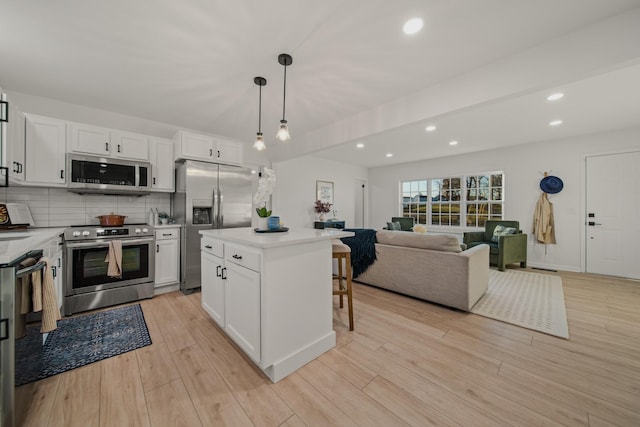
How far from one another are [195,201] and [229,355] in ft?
7.31

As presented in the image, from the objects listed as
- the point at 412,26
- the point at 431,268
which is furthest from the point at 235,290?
the point at 412,26

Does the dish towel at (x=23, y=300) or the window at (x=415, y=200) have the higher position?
the window at (x=415, y=200)

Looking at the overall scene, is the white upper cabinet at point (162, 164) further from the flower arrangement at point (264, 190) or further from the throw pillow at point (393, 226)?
the throw pillow at point (393, 226)

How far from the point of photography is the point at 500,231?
15.6ft

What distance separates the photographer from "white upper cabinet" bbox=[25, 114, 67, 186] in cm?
259

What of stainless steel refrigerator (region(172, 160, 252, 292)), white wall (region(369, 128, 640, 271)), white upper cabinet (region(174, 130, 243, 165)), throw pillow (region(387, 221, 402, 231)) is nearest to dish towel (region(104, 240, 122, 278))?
stainless steel refrigerator (region(172, 160, 252, 292))

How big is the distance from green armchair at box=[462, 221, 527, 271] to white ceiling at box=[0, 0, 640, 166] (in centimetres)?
211

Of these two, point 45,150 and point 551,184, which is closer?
point 45,150

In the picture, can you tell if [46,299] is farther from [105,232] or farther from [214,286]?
[105,232]

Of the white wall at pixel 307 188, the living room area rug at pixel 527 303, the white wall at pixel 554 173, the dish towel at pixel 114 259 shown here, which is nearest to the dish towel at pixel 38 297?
the dish towel at pixel 114 259

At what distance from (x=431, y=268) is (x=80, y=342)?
3576mm

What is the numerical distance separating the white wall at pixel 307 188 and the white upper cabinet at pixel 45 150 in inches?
125

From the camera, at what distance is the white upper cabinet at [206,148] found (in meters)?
3.39

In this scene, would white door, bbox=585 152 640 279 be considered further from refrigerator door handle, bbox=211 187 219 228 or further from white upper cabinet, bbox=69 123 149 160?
white upper cabinet, bbox=69 123 149 160
